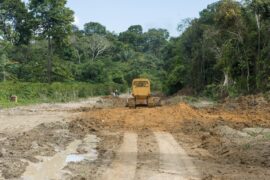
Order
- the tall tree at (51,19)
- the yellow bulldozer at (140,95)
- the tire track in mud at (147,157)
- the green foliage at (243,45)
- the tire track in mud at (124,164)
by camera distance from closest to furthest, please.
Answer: the tire track in mud at (124,164) → the tire track in mud at (147,157) → the yellow bulldozer at (140,95) → the green foliage at (243,45) → the tall tree at (51,19)

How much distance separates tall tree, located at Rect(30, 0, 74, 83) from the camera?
67.1m

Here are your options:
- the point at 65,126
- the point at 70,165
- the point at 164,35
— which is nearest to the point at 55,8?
the point at 65,126

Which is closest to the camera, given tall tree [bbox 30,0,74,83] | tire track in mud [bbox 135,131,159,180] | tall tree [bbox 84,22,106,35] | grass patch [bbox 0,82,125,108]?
tire track in mud [bbox 135,131,159,180]

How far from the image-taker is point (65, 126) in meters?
23.9

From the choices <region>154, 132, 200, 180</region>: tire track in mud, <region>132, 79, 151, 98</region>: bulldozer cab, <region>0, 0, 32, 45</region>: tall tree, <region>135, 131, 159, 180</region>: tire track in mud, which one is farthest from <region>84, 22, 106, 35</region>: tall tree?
<region>154, 132, 200, 180</region>: tire track in mud

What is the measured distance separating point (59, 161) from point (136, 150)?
10.2 ft

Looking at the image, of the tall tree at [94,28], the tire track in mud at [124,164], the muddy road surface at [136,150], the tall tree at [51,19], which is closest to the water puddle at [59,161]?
the muddy road surface at [136,150]

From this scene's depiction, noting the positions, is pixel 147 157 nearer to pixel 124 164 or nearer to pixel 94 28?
pixel 124 164

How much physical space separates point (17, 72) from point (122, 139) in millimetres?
53531

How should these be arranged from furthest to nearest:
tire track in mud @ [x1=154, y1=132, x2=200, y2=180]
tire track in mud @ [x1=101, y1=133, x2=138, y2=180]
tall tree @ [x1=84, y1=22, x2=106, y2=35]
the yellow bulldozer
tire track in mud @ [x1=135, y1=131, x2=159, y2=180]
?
1. tall tree @ [x1=84, y1=22, x2=106, y2=35]
2. the yellow bulldozer
3. tire track in mud @ [x1=135, y1=131, x2=159, y2=180]
4. tire track in mud @ [x1=154, y1=132, x2=200, y2=180]
5. tire track in mud @ [x1=101, y1=133, x2=138, y2=180]

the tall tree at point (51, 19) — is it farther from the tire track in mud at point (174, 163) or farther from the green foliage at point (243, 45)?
the tire track in mud at point (174, 163)

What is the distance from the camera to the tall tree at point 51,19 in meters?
67.1

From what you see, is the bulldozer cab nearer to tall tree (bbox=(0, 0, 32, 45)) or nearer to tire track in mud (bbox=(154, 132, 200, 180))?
tire track in mud (bbox=(154, 132, 200, 180))

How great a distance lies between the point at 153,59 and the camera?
120 m
